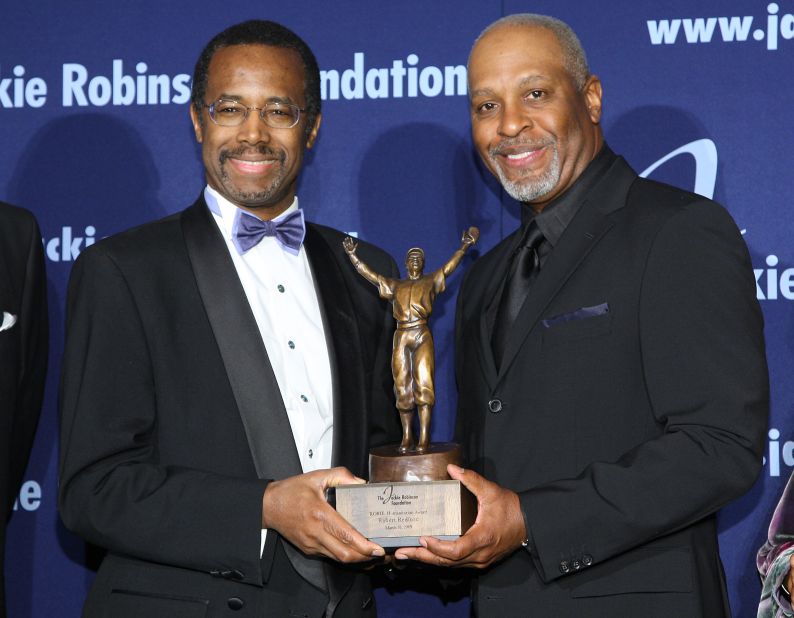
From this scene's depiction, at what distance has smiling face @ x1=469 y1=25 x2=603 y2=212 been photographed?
9.17ft

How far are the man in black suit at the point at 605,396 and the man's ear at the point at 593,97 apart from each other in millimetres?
110

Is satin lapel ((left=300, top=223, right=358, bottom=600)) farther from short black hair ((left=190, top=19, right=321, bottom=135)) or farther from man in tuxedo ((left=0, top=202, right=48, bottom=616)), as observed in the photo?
man in tuxedo ((left=0, top=202, right=48, bottom=616))

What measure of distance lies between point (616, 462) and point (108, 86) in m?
2.20

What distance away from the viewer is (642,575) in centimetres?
248

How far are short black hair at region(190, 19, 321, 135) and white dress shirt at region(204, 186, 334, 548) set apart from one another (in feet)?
0.90

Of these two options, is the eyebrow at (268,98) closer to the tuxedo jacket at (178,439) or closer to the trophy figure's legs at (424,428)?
the tuxedo jacket at (178,439)

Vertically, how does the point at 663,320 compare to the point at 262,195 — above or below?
below

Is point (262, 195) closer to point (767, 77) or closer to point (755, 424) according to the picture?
point (755, 424)

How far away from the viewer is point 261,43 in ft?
9.50

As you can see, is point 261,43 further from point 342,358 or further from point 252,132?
point 342,358

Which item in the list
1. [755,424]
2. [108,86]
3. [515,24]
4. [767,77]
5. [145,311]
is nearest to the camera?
[755,424]

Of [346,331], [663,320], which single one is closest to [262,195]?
[346,331]

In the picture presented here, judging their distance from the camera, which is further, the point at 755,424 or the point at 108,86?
the point at 108,86

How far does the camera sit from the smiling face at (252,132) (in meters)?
2.85
